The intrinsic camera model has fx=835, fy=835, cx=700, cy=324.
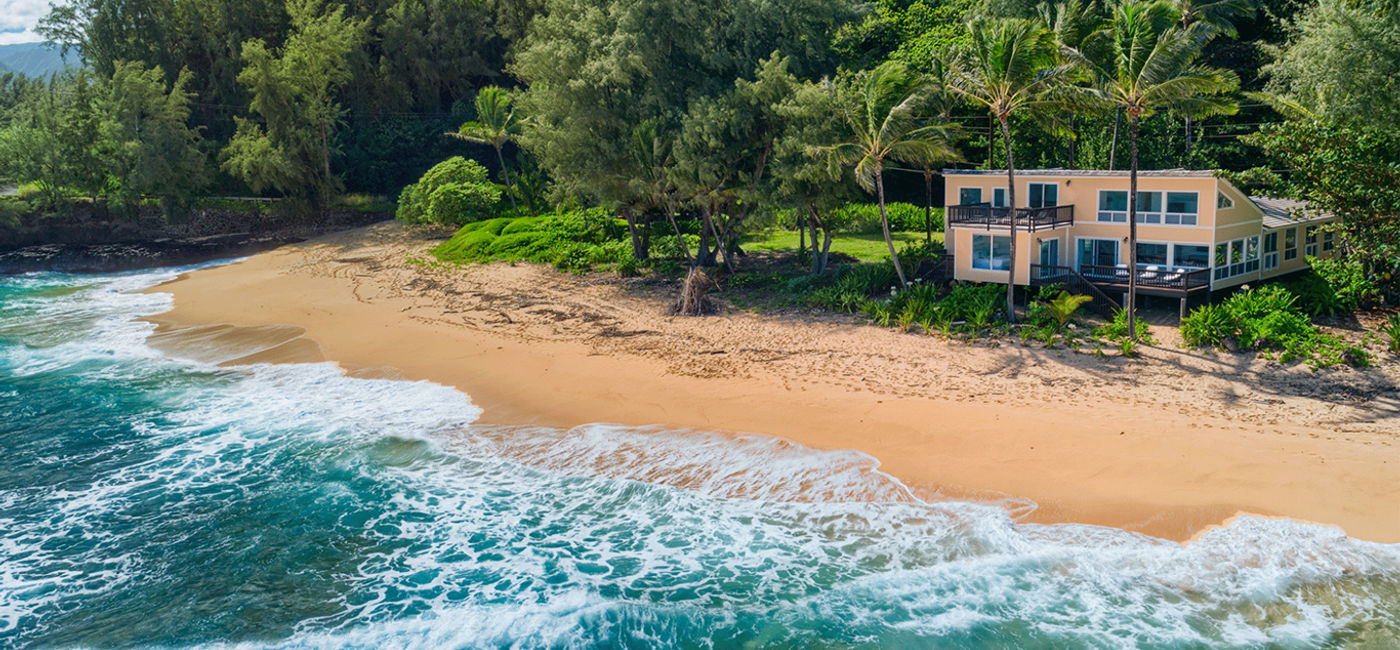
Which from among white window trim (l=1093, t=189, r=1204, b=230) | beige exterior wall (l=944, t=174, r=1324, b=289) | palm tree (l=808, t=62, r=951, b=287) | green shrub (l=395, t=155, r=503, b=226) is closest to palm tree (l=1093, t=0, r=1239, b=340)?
beige exterior wall (l=944, t=174, r=1324, b=289)

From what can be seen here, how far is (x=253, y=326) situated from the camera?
1208 inches

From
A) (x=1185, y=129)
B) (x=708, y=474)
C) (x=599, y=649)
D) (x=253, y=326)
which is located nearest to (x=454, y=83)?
(x=253, y=326)

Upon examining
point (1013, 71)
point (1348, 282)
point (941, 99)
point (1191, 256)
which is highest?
point (1013, 71)

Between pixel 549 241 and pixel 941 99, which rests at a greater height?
pixel 941 99

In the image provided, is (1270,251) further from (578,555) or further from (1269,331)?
(578,555)

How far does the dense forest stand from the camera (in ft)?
73.3

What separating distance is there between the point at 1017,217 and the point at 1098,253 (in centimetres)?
304

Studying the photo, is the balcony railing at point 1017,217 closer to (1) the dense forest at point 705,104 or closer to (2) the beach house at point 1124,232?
(2) the beach house at point 1124,232

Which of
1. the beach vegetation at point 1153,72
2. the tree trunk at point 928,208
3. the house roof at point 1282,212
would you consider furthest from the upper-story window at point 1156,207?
the tree trunk at point 928,208

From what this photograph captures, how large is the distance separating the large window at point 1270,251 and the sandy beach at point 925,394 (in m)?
7.42

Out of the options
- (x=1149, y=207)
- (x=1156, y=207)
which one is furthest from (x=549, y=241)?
(x=1156, y=207)

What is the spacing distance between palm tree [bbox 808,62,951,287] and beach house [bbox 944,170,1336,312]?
3.08 m

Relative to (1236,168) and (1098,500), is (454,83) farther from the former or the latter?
(1098,500)

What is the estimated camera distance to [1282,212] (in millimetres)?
26625
